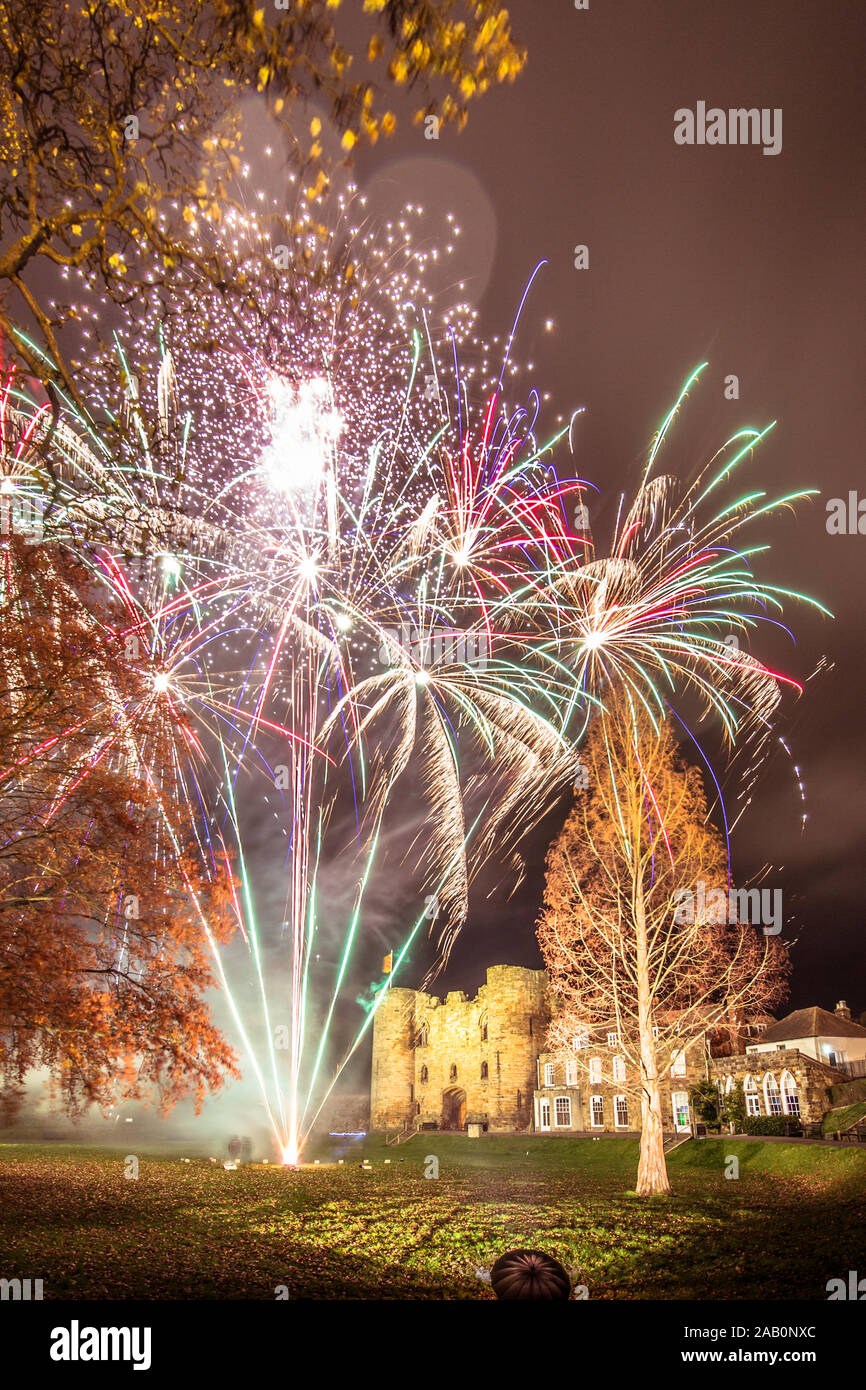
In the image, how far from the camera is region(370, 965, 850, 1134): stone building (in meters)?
34.8

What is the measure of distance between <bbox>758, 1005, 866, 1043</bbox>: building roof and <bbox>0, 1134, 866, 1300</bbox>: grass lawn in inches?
827

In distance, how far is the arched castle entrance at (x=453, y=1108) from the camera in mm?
46719

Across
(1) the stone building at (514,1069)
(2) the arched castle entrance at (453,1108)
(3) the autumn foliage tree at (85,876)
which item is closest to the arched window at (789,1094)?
(1) the stone building at (514,1069)

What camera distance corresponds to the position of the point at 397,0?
5570 millimetres

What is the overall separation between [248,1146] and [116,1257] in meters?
23.1

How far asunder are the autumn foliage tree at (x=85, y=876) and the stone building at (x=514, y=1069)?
27403 millimetres

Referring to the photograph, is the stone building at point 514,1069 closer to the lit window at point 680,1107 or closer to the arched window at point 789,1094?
the lit window at point 680,1107

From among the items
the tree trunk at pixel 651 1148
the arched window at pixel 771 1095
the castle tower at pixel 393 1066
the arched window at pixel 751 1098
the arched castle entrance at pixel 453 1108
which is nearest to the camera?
the tree trunk at pixel 651 1148

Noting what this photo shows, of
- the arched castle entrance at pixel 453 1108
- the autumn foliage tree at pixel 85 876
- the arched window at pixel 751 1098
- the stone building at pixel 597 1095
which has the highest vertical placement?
the autumn foliage tree at pixel 85 876

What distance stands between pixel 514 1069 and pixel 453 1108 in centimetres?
708

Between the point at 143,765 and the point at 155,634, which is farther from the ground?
the point at 155,634
